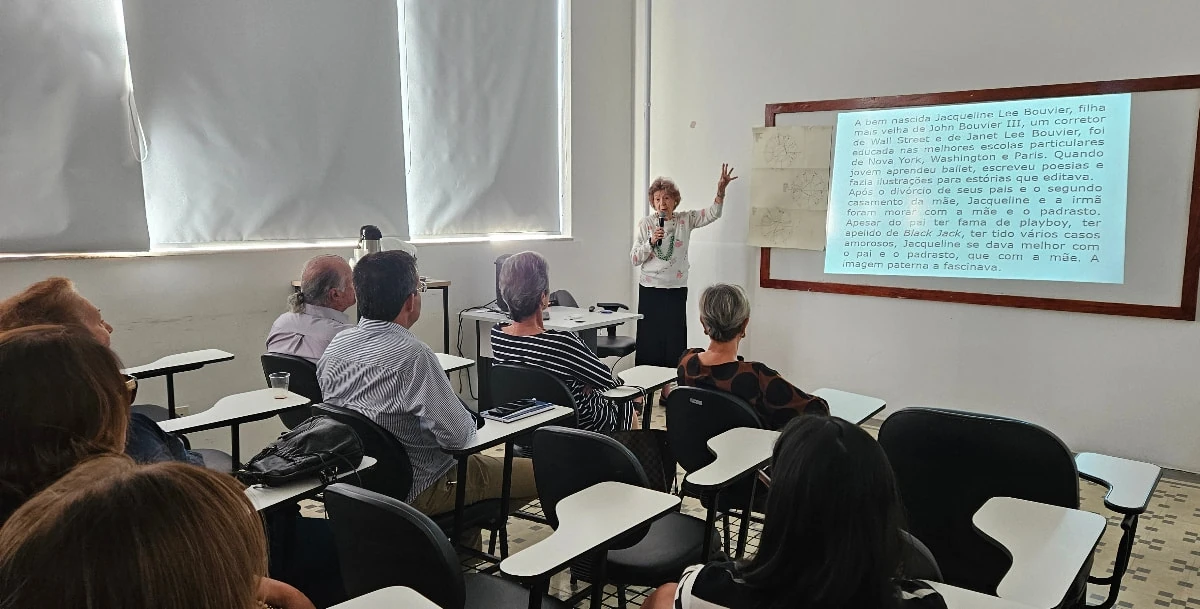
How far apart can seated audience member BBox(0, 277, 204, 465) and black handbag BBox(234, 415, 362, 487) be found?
0.63 feet

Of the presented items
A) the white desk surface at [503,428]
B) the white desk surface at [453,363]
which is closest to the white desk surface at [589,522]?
the white desk surface at [503,428]

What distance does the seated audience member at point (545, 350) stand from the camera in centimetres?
258

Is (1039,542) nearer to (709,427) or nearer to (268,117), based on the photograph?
(709,427)

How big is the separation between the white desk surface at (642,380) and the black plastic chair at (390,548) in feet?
4.01

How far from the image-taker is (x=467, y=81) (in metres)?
4.54

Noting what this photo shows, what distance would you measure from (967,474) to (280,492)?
1609 mm

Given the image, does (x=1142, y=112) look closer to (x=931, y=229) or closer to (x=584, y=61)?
(x=931, y=229)

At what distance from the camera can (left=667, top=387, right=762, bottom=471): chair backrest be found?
2.19m

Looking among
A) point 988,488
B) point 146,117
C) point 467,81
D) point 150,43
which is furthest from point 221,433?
point 988,488

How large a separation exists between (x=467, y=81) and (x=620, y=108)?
4.29 ft

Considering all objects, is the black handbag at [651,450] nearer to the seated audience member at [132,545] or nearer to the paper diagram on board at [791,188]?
the seated audience member at [132,545]

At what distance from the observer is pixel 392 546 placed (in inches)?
53.2

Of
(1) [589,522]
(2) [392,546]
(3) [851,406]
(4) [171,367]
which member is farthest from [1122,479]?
(4) [171,367]

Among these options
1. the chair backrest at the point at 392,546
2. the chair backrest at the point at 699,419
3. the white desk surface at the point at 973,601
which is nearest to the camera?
the white desk surface at the point at 973,601
